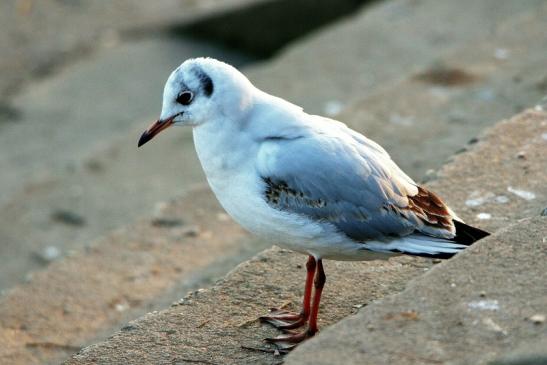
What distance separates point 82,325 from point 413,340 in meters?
2.95

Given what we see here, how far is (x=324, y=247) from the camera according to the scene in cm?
424

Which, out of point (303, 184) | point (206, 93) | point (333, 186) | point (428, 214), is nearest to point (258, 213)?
point (303, 184)

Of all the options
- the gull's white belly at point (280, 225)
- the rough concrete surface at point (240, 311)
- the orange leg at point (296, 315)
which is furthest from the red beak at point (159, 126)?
the orange leg at point (296, 315)

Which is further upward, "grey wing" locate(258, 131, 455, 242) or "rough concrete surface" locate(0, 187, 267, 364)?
"grey wing" locate(258, 131, 455, 242)

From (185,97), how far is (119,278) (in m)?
2.25

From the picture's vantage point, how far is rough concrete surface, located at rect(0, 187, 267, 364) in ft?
19.1

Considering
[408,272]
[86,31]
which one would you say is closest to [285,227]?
[408,272]

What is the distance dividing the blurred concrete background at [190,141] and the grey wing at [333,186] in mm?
433

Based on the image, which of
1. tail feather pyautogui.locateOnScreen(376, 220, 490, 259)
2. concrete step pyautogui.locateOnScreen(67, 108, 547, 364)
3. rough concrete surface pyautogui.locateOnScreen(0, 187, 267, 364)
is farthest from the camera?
rough concrete surface pyautogui.locateOnScreen(0, 187, 267, 364)

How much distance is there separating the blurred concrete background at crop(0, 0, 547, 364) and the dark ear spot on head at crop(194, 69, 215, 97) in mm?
898

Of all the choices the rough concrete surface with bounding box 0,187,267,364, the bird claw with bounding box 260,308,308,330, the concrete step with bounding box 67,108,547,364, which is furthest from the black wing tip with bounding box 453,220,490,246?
the rough concrete surface with bounding box 0,187,267,364

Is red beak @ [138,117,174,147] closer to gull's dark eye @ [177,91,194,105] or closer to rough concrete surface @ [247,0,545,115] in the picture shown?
gull's dark eye @ [177,91,194,105]

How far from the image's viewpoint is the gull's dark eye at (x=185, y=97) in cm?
445

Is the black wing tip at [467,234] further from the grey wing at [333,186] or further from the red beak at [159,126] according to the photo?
the red beak at [159,126]
